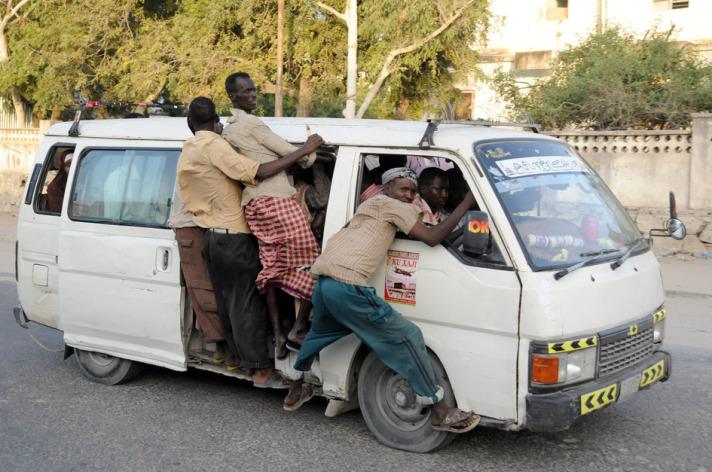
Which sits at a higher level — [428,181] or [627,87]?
[627,87]

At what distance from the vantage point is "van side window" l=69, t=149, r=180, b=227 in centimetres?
605

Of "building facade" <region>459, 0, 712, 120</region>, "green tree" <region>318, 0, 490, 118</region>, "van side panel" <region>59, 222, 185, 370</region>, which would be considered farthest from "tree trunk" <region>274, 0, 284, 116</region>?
"van side panel" <region>59, 222, 185, 370</region>

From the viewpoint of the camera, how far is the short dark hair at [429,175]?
5.39 metres

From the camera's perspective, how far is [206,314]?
18.8 feet

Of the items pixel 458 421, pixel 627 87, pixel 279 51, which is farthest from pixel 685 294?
pixel 279 51

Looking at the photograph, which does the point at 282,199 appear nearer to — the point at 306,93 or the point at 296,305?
the point at 296,305

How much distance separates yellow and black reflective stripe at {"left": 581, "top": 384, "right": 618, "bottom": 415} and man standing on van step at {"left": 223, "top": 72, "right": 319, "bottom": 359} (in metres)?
1.72

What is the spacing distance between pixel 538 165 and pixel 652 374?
136cm

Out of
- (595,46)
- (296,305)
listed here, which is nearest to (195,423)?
(296,305)

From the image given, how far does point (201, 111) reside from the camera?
557 cm

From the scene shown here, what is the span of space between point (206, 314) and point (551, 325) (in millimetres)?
2355

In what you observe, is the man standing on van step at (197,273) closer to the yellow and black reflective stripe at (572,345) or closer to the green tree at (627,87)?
the yellow and black reflective stripe at (572,345)

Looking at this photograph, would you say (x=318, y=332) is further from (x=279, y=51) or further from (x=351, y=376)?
(x=279, y=51)

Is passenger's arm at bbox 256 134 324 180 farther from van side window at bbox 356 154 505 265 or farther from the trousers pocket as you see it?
the trousers pocket
